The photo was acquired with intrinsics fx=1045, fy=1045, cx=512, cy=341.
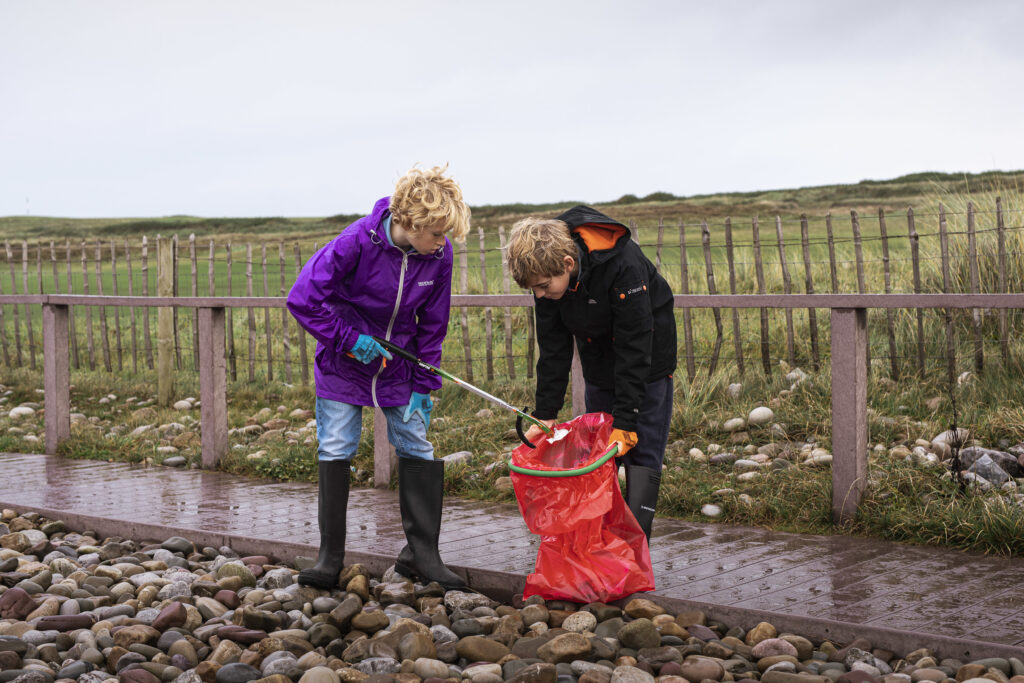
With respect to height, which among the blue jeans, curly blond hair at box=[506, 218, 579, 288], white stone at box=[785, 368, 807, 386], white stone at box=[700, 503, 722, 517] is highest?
curly blond hair at box=[506, 218, 579, 288]

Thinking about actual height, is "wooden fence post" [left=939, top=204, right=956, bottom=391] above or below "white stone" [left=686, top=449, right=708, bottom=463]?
above

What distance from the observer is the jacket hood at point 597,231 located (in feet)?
12.5

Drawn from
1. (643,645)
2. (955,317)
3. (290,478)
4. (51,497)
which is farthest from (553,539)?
(955,317)

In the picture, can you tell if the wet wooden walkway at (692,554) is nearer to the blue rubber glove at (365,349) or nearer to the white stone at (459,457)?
the white stone at (459,457)

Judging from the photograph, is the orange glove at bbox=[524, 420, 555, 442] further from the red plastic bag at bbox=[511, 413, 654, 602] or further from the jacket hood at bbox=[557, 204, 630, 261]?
the jacket hood at bbox=[557, 204, 630, 261]

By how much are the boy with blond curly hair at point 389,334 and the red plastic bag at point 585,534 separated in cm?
50

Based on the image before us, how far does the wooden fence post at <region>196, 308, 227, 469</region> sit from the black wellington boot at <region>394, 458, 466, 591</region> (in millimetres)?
2980

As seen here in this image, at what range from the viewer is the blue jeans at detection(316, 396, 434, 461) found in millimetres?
4207

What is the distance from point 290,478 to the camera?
6609 mm

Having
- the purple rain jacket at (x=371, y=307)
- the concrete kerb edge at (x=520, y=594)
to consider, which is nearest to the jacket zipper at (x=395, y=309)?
the purple rain jacket at (x=371, y=307)

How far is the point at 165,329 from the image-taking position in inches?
420

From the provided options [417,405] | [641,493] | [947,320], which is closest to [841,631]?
[641,493]

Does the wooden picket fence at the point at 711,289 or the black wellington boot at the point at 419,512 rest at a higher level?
the wooden picket fence at the point at 711,289

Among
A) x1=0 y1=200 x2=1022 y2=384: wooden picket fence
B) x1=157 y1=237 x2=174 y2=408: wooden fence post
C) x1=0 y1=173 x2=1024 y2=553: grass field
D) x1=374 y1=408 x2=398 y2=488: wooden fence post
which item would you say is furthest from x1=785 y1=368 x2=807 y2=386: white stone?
x1=157 y1=237 x2=174 y2=408: wooden fence post
